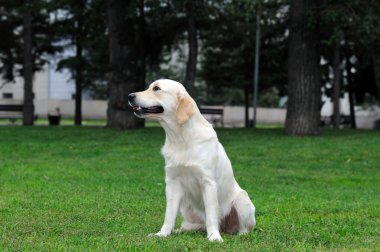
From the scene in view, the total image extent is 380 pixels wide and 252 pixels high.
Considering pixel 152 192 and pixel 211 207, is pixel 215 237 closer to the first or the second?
pixel 211 207

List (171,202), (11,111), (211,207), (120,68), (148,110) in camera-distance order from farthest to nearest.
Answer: (11,111)
(120,68)
(171,202)
(211,207)
(148,110)

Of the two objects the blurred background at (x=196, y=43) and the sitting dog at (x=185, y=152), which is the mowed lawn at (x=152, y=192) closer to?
the sitting dog at (x=185, y=152)

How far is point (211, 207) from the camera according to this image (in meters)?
6.04

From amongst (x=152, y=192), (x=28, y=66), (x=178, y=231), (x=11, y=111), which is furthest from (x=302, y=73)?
(x=11, y=111)

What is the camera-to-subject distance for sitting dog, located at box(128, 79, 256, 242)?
19.5 feet

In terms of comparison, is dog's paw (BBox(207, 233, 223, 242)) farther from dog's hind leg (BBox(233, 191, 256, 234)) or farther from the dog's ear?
the dog's ear

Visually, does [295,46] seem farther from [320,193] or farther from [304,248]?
[304,248]

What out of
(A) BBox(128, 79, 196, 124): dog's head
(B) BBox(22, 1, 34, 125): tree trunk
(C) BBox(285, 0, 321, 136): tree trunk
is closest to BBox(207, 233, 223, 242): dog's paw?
(A) BBox(128, 79, 196, 124): dog's head

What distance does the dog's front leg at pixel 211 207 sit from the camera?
19.7 feet

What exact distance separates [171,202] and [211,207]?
0.39 meters

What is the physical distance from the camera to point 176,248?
17.9ft

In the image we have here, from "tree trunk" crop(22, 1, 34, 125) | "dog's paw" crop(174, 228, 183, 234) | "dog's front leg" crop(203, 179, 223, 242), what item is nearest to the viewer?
"dog's front leg" crop(203, 179, 223, 242)

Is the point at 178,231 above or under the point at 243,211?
under

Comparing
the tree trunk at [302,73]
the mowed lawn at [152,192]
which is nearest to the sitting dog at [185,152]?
the mowed lawn at [152,192]
